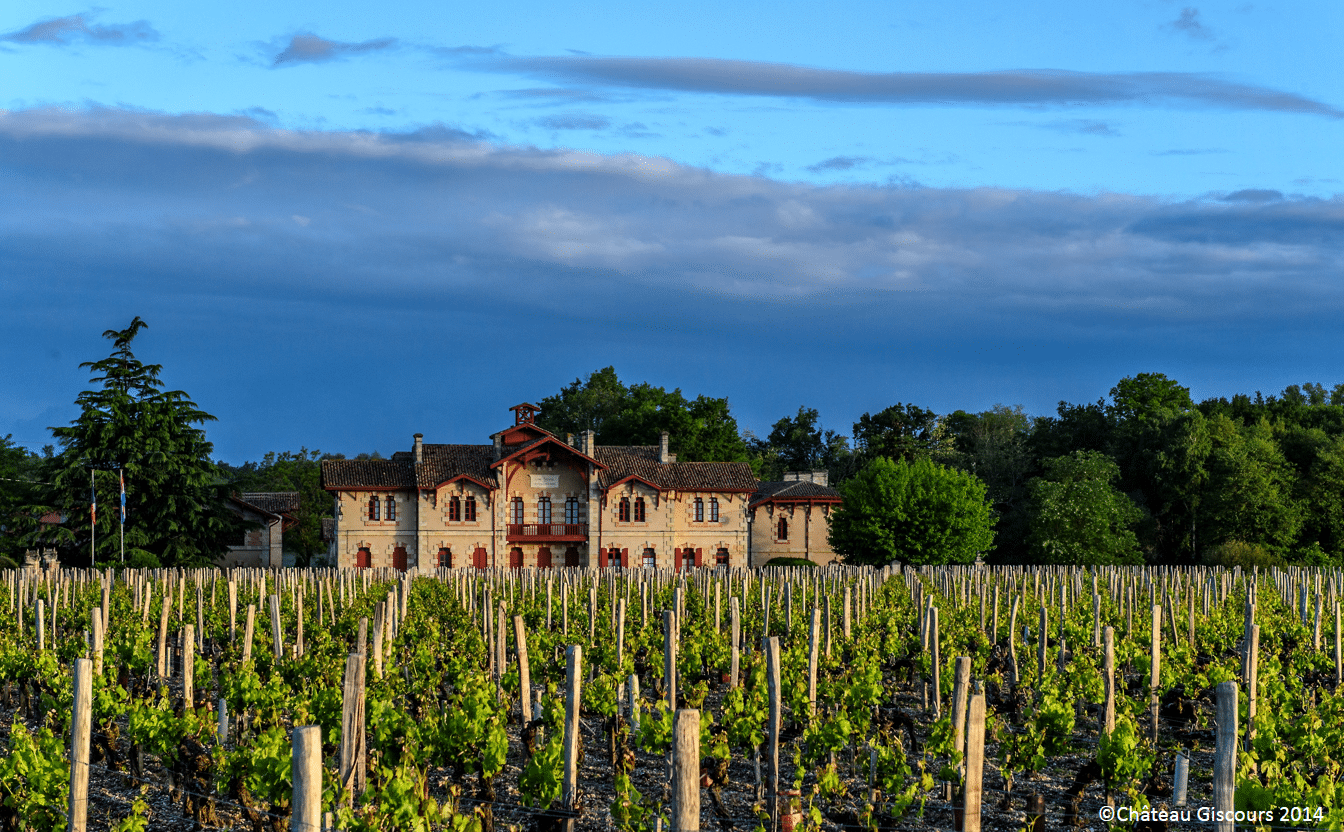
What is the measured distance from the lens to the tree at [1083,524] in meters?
50.6

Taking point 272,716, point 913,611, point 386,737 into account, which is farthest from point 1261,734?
point 913,611

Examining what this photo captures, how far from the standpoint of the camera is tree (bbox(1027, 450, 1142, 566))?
1991 inches

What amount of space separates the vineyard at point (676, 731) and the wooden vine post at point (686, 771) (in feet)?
0.05

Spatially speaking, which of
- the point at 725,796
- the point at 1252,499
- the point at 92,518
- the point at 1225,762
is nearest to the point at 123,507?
the point at 92,518

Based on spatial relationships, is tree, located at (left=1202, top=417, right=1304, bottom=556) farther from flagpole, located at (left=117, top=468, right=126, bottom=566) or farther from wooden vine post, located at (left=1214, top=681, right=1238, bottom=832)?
wooden vine post, located at (left=1214, top=681, right=1238, bottom=832)

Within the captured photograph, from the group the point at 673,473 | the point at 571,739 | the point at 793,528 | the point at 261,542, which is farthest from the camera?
the point at 793,528

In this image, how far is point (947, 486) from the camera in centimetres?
5003

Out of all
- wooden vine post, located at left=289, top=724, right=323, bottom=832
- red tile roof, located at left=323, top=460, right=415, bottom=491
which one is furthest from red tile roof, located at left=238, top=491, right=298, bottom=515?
wooden vine post, located at left=289, top=724, right=323, bottom=832

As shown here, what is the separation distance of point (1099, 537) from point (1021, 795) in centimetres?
4055

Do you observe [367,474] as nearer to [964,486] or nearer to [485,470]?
[485,470]

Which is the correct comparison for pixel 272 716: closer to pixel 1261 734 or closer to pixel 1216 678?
pixel 1261 734

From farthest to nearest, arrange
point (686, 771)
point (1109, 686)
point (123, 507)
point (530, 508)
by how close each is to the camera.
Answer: point (530, 508) → point (123, 507) → point (1109, 686) → point (686, 771)

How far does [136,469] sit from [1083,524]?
36.7 meters

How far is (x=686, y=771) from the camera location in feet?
23.1
